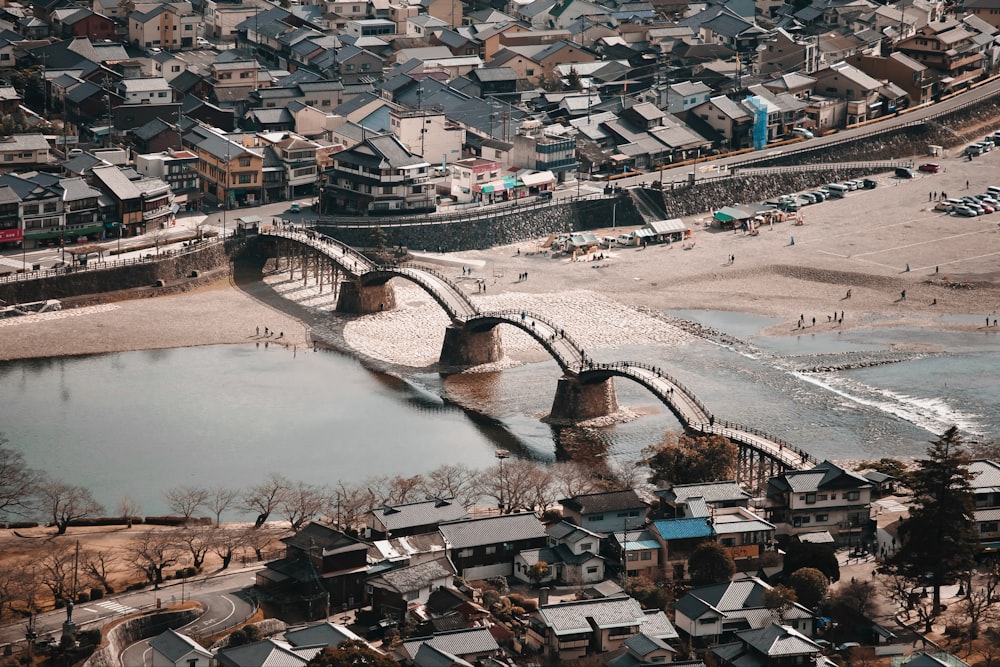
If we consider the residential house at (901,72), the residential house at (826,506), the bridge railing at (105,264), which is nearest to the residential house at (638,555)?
the residential house at (826,506)

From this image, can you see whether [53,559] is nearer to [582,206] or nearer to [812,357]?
[812,357]

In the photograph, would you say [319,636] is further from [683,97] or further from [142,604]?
[683,97]

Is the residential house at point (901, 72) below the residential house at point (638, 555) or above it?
above

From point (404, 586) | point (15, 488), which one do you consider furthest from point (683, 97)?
point (404, 586)

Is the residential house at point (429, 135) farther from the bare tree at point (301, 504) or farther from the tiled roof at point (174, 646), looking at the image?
the tiled roof at point (174, 646)

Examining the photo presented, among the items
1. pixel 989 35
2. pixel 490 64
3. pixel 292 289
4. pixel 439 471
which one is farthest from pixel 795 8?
pixel 439 471

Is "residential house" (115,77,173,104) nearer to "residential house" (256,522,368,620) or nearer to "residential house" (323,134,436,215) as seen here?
"residential house" (323,134,436,215)
